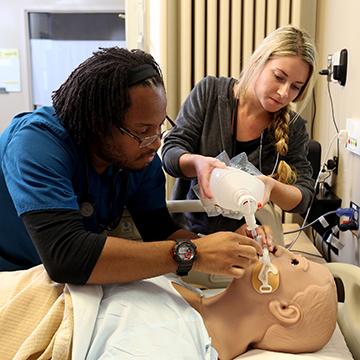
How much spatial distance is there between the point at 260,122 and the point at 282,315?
2.41ft

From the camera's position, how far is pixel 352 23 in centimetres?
196

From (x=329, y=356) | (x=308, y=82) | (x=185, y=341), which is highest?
(x=308, y=82)

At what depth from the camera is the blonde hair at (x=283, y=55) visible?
160cm

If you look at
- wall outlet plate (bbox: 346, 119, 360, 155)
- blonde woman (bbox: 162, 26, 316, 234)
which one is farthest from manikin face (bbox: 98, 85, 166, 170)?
wall outlet plate (bbox: 346, 119, 360, 155)

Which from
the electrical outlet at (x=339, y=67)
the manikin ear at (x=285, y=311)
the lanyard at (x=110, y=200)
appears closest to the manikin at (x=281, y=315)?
the manikin ear at (x=285, y=311)

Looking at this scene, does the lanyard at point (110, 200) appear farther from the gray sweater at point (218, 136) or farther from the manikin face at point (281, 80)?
the manikin face at point (281, 80)

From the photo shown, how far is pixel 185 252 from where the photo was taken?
1.11 m

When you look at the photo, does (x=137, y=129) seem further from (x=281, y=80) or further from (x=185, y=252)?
(x=281, y=80)

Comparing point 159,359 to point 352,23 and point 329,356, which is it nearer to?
point 329,356

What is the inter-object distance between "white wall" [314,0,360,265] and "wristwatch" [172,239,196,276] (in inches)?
37.2

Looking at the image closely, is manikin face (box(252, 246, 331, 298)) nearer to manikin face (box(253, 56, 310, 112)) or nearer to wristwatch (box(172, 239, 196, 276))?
wristwatch (box(172, 239, 196, 276))

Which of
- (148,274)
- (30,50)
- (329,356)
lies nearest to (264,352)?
(329,356)

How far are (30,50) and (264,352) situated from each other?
493 centimetres

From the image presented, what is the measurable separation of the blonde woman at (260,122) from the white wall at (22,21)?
3.91 meters
